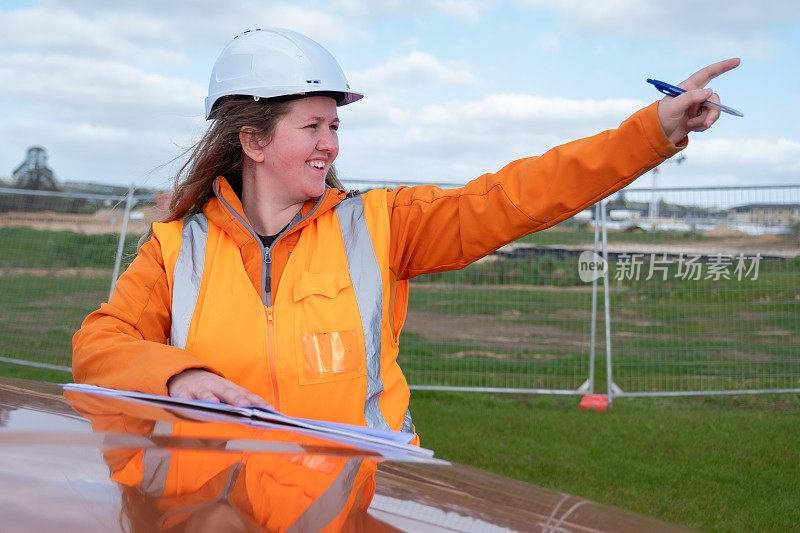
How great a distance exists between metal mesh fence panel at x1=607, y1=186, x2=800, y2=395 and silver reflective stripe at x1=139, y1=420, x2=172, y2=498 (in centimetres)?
723

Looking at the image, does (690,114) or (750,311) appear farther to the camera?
(750,311)

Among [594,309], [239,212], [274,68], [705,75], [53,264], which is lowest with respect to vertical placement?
[594,309]

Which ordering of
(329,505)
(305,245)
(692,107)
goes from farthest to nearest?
1. (305,245)
2. (692,107)
3. (329,505)

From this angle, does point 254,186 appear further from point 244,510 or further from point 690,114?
point 244,510

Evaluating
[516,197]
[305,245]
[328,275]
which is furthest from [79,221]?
[516,197]

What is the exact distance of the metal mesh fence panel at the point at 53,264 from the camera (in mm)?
9578

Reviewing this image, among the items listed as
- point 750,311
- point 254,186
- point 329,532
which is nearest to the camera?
point 329,532

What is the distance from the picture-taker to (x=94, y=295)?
985 centimetres

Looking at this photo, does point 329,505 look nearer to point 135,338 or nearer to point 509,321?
point 135,338

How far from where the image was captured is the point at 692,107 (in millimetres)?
2236

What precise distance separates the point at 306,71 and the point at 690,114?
1.24 meters

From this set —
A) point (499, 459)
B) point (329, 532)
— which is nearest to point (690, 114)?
point (329, 532)

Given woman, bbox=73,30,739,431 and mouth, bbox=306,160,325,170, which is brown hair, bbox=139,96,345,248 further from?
mouth, bbox=306,160,325,170

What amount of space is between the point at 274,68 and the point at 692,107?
4.43ft
